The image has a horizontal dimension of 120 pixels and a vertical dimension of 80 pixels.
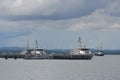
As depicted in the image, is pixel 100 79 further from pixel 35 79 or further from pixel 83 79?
pixel 35 79

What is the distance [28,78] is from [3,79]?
6505 mm

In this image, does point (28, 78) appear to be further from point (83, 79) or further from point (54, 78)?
point (83, 79)

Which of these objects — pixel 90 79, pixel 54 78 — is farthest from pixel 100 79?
pixel 54 78

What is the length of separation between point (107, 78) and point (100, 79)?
3.63 meters

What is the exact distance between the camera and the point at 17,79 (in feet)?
394

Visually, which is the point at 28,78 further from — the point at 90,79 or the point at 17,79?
the point at 90,79

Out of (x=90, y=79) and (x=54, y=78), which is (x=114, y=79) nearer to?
(x=90, y=79)

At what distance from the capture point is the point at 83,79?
120 metres

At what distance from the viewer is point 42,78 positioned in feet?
399

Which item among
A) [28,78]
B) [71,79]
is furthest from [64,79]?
[28,78]

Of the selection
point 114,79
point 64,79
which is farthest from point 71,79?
point 114,79

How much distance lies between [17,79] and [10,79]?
1.78 metres

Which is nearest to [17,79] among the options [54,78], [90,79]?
[54,78]

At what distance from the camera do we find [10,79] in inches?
4727
